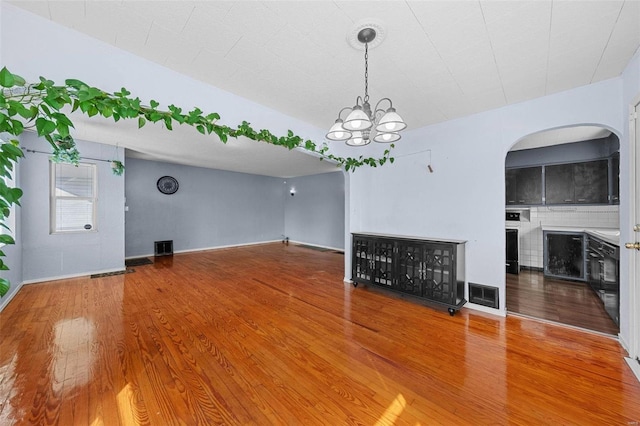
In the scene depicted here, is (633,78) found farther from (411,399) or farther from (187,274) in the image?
(187,274)

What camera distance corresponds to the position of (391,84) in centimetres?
241

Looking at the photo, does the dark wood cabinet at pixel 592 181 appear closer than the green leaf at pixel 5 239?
No

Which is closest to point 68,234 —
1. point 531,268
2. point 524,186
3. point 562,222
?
point 524,186

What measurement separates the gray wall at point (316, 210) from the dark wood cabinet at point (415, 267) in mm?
3502

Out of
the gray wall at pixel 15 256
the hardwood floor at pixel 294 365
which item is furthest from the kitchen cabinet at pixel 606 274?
the gray wall at pixel 15 256

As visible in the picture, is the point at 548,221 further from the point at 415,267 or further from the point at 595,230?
the point at 415,267

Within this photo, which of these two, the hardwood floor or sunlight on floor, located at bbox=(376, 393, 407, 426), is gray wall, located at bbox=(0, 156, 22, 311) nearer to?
the hardwood floor

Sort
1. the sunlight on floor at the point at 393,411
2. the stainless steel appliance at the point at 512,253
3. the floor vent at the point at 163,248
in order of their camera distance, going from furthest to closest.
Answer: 1. the floor vent at the point at 163,248
2. the stainless steel appliance at the point at 512,253
3. the sunlight on floor at the point at 393,411

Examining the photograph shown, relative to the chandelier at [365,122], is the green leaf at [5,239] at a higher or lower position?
lower

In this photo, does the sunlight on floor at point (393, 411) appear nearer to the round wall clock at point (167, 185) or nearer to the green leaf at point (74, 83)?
the green leaf at point (74, 83)

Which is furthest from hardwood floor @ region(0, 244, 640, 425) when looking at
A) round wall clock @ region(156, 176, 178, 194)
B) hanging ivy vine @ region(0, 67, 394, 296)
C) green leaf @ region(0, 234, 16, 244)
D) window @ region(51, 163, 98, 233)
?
round wall clock @ region(156, 176, 178, 194)

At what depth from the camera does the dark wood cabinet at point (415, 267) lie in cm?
293

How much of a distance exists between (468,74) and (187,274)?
17.3 ft

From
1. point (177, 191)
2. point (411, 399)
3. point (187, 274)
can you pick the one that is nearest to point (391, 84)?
point (411, 399)
